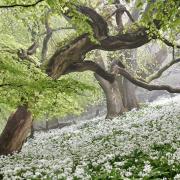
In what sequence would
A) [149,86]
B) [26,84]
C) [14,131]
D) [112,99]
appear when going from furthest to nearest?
[112,99], [149,86], [14,131], [26,84]

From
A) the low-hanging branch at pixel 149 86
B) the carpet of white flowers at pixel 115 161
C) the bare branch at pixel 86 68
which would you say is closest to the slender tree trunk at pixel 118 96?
the low-hanging branch at pixel 149 86

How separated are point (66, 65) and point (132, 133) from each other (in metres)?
4.54

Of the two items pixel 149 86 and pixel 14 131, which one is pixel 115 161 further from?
pixel 149 86

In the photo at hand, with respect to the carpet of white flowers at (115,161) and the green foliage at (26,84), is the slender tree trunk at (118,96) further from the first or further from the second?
the green foliage at (26,84)

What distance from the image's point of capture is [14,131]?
17.5 meters

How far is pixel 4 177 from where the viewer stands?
1144cm

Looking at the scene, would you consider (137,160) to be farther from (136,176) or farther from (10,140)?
(10,140)


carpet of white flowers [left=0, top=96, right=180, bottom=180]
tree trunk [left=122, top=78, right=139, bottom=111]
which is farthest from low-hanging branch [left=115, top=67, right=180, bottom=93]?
tree trunk [left=122, top=78, right=139, bottom=111]

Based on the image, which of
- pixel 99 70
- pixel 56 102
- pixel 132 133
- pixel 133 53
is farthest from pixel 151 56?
pixel 56 102

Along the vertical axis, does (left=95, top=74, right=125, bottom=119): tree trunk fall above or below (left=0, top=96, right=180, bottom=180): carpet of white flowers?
above

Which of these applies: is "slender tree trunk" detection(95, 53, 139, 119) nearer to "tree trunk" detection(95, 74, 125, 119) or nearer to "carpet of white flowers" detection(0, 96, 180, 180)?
"tree trunk" detection(95, 74, 125, 119)

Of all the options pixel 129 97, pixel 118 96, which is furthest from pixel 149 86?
pixel 129 97

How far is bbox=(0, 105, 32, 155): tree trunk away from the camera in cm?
1745

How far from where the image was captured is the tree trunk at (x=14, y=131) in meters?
A: 17.5
